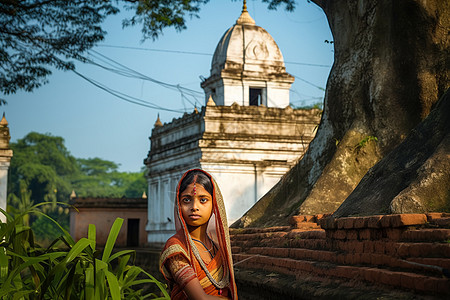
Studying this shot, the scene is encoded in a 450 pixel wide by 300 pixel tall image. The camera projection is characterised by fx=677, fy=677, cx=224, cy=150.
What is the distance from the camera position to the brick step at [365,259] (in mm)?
3609

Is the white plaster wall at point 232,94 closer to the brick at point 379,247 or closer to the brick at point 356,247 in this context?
the brick at point 356,247

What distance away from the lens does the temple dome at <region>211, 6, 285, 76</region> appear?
21.1 m

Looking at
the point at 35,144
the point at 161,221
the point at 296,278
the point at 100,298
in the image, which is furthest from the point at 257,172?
the point at 35,144

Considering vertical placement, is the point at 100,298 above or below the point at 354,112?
below

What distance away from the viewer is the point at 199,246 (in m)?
3.22

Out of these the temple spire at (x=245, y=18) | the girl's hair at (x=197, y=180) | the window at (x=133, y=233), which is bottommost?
the girl's hair at (x=197, y=180)

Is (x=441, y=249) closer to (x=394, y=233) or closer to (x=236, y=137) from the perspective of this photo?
(x=394, y=233)

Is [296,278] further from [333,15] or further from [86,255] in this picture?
[333,15]

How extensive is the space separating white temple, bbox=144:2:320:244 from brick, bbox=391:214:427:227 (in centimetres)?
1204

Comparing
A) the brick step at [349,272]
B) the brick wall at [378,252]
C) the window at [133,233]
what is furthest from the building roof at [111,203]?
the brick wall at [378,252]

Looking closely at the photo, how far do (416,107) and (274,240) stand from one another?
7.39 ft

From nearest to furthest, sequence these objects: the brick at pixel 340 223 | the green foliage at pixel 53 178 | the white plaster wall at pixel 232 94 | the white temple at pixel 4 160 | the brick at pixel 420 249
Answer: the brick at pixel 420 249
the brick at pixel 340 223
the white temple at pixel 4 160
the white plaster wall at pixel 232 94
the green foliage at pixel 53 178

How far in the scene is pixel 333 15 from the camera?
28.0 feet

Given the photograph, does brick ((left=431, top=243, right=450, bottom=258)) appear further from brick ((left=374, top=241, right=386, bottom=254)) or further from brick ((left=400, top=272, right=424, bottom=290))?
brick ((left=374, top=241, right=386, bottom=254))
